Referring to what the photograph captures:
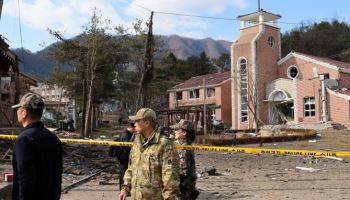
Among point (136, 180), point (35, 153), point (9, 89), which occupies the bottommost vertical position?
point (136, 180)

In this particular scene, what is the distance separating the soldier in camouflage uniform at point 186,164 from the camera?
621cm

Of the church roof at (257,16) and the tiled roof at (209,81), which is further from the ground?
the church roof at (257,16)

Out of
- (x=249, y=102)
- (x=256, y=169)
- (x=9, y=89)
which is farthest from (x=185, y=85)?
(x=256, y=169)

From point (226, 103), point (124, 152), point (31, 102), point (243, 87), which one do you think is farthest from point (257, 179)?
point (226, 103)

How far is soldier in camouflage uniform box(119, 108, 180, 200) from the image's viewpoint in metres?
4.49

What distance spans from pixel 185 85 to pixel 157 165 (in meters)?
58.4

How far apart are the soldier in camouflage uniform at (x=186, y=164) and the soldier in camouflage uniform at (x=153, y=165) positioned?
1.58m

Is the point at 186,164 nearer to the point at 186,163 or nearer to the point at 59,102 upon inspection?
the point at 186,163

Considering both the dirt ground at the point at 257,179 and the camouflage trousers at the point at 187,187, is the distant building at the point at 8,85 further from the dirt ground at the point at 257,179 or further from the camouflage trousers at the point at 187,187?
the camouflage trousers at the point at 187,187

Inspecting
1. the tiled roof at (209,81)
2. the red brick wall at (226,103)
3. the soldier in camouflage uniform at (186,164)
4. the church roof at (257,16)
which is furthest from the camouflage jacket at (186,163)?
the tiled roof at (209,81)

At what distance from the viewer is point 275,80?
162 ft

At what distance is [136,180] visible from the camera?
15.3 ft

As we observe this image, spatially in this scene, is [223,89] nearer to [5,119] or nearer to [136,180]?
[5,119]

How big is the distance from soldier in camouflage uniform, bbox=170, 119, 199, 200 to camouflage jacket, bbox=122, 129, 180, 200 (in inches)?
63.7
